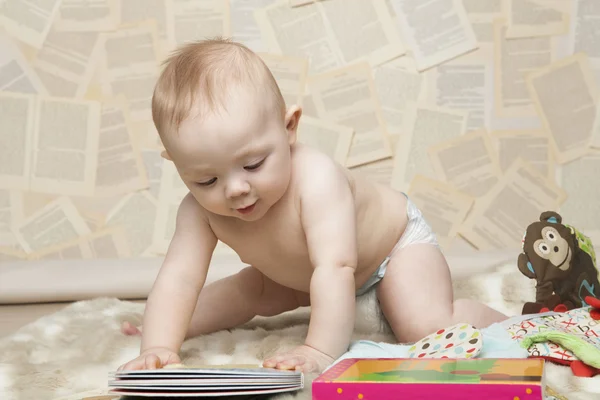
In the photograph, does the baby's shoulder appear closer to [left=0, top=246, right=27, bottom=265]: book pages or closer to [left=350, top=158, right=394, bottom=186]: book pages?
[left=350, top=158, right=394, bottom=186]: book pages

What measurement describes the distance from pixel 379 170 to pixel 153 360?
1.19 m

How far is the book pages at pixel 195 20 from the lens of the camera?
207cm

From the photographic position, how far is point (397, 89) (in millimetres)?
2082

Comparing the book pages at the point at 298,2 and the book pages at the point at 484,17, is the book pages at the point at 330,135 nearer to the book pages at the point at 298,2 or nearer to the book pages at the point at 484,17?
the book pages at the point at 298,2

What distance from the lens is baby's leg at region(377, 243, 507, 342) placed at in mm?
1186

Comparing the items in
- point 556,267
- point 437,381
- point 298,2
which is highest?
point 298,2

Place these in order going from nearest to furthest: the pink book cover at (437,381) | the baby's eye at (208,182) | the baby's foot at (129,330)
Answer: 1. the pink book cover at (437,381)
2. the baby's eye at (208,182)
3. the baby's foot at (129,330)

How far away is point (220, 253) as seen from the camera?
2092 mm

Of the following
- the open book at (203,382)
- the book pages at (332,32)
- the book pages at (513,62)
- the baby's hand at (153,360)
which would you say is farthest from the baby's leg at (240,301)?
the book pages at (513,62)

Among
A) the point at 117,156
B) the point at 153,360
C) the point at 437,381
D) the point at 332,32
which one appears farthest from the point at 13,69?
the point at 437,381

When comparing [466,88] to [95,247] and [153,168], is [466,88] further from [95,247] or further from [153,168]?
[95,247]

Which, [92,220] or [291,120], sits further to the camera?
[92,220]

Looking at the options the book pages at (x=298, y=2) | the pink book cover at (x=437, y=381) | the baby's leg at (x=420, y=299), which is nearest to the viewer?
the pink book cover at (x=437, y=381)

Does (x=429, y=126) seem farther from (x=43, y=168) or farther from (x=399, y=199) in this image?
(x=43, y=168)
